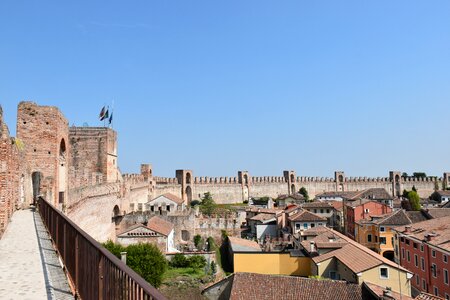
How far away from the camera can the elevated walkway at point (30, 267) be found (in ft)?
17.1

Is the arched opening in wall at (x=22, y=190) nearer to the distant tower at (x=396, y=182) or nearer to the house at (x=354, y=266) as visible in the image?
the house at (x=354, y=266)

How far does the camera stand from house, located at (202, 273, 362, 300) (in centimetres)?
1972

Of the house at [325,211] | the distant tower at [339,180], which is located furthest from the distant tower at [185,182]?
the distant tower at [339,180]

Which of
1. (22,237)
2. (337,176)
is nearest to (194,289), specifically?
(22,237)

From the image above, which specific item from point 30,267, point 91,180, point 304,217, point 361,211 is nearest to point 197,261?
point 91,180

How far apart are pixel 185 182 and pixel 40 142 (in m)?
50.0

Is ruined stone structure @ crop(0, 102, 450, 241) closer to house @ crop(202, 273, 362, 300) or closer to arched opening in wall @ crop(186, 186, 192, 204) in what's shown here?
arched opening in wall @ crop(186, 186, 192, 204)

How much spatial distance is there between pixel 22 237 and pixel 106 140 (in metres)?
25.1

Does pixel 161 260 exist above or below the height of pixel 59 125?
below

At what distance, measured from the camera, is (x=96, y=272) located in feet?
13.2

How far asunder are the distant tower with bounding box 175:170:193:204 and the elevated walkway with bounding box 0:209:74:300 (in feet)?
183

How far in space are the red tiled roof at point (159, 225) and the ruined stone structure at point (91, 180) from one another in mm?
2843

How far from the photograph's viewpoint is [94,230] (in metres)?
24.2

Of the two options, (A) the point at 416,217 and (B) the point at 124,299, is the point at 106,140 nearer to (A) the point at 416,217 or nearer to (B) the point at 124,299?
(A) the point at 416,217
